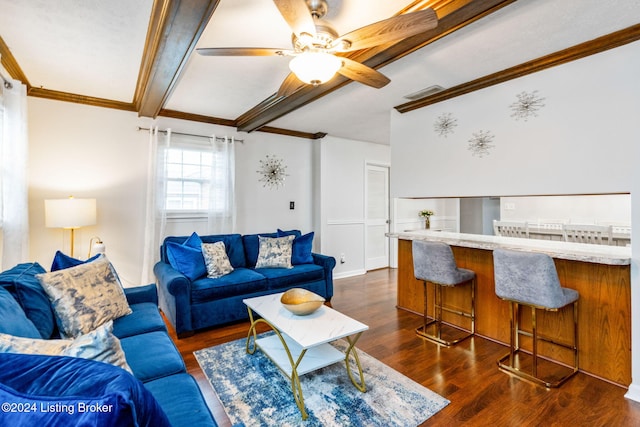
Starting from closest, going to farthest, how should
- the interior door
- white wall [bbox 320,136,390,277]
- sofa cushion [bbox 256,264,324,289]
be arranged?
sofa cushion [bbox 256,264,324,289]
white wall [bbox 320,136,390,277]
the interior door

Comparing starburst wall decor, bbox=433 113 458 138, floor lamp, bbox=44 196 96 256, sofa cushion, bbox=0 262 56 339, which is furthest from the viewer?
starburst wall decor, bbox=433 113 458 138

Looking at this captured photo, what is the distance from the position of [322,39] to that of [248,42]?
29.8 inches

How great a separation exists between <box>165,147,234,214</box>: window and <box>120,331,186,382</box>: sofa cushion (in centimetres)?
235

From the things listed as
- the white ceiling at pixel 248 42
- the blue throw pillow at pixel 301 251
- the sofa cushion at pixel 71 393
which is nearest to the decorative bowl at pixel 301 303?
the sofa cushion at pixel 71 393

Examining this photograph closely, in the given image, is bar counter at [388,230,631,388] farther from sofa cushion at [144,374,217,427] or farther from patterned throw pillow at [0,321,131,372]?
patterned throw pillow at [0,321,131,372]

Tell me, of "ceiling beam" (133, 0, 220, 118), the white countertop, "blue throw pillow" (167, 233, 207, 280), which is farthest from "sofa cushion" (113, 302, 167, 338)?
the white countertop

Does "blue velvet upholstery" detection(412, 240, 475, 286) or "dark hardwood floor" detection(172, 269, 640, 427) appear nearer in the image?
"dark hardwood floor" detection(172, 269, 640, 427)

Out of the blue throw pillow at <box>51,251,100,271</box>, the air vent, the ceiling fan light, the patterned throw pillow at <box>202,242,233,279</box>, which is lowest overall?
the patterned throw pillow at <box>202,242,233,279</box>

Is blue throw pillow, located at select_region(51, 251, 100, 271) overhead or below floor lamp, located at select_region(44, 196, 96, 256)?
below

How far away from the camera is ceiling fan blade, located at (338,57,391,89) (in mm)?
1975

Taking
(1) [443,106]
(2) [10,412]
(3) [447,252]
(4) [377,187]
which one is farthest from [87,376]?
(4) [377,187]

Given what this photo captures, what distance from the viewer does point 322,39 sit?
179 centimetres

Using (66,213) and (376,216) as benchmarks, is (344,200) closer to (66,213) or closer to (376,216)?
(376,216)

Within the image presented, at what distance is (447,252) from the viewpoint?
278 cm
